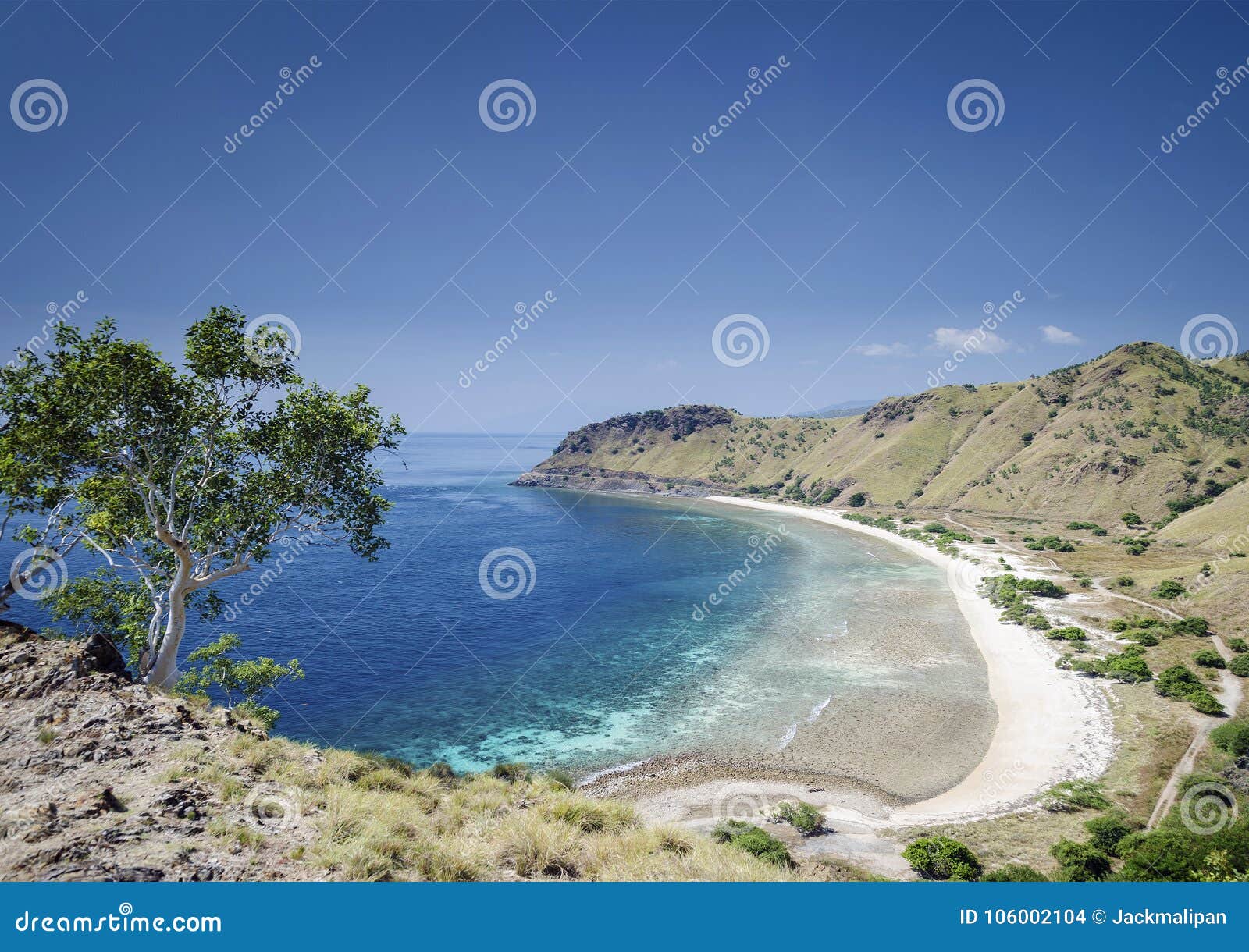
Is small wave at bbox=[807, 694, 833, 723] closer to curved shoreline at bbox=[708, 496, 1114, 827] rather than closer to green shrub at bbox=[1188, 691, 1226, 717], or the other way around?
curved shoreline at bbox=[708, 496, 1114, 827]

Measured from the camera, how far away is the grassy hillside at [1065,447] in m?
97.7

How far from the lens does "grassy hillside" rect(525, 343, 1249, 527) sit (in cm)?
9769

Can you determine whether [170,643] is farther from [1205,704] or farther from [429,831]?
[1205,704]

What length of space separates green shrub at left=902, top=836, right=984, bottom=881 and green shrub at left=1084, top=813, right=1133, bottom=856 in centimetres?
463

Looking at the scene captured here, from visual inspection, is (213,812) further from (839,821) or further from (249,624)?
(249,624)

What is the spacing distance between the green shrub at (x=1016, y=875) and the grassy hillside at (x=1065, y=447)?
76.7m

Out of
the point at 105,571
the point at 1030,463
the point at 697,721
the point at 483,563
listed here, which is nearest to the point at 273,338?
the point at 105,571

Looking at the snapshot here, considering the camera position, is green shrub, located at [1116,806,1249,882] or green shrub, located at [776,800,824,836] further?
green shrub, located at [776,800,824,836]

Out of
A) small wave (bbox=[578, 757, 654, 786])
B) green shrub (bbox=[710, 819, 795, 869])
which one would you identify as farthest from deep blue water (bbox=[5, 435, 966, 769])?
green shrub (bbox=[710, 819, 795, 869])

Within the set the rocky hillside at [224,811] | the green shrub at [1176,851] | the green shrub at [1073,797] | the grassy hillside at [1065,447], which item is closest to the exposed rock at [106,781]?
the rocky hillside at [224,811]

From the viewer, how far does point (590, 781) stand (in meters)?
30.7

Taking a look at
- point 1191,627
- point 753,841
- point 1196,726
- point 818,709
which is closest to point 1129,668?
point 1196,726

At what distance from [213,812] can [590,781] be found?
2201 cm

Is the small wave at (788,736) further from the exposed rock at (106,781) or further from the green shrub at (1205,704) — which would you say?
the exposed rock at (106,781)
